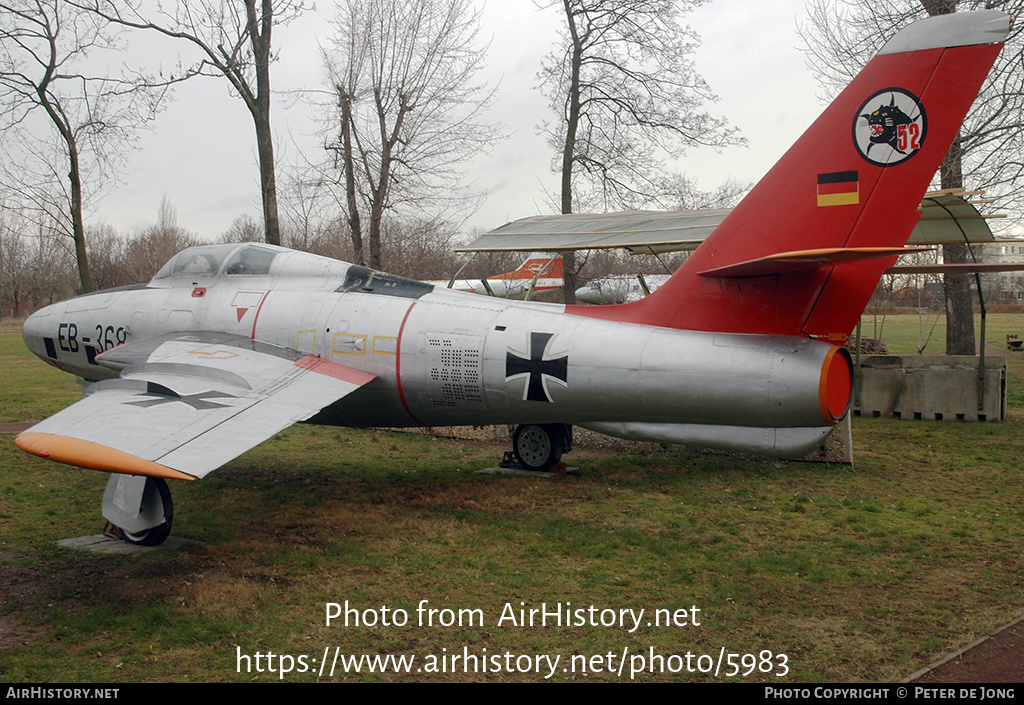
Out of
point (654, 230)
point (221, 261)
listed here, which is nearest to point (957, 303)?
point (654, 230)

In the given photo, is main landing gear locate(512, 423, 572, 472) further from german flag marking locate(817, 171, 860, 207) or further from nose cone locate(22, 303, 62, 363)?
nose cone locate(22, 303, 62, 363)

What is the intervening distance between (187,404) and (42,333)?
503cm

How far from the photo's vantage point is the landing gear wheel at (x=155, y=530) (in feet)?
24.4

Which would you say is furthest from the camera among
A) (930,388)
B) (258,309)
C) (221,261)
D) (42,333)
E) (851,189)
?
(930,388)

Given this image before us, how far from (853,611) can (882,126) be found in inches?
180

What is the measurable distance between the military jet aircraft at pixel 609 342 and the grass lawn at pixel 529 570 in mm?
1058

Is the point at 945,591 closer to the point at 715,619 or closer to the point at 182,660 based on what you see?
the point at 715,619

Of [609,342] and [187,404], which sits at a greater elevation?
[609,342]

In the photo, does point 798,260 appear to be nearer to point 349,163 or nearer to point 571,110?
point 571,110

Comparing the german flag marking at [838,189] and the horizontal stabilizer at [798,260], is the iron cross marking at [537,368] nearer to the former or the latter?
the horizontal stabilizer at [798,260]

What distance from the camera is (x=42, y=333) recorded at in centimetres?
1066

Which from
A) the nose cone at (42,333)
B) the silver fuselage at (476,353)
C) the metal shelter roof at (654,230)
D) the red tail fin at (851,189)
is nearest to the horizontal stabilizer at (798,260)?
the red tail fin at (851,189)

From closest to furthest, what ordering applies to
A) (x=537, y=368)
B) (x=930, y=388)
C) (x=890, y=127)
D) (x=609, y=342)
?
(x=890, y=127) < (x=609, y=342) < (x=537, y=368) < (x=930, y=388)
